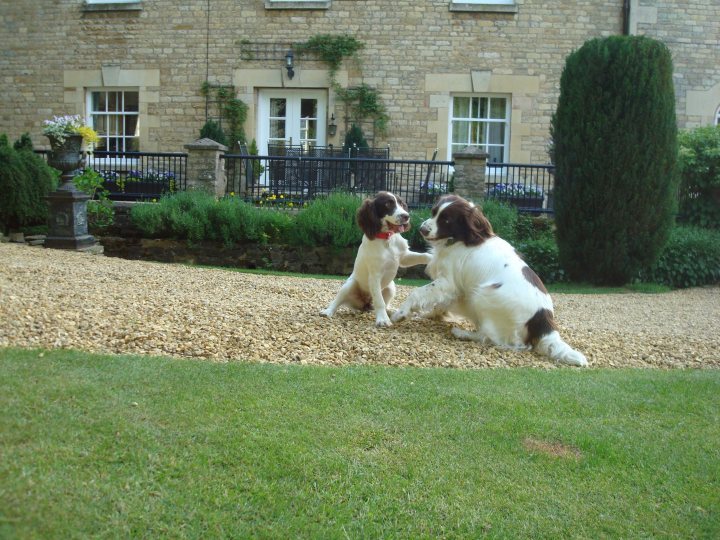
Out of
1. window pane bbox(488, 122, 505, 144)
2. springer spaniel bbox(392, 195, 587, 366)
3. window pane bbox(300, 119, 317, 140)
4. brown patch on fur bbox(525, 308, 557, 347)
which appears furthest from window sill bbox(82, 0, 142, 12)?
brown patch on fur bbox(525, 308, 557, 347)

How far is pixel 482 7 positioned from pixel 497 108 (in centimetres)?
236

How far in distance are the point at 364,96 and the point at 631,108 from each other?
7676 mm

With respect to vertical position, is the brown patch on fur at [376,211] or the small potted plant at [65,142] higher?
the small potted plant at [65,142]

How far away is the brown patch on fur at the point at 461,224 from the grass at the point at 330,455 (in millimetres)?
1471

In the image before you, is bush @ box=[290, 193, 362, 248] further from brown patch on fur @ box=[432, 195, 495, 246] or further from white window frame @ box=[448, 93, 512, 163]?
white window frame @ box=[448, 93, 512, 163]

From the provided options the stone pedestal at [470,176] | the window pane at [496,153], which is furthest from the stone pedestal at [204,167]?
the window pane at [496,153]

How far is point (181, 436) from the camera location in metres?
3.31

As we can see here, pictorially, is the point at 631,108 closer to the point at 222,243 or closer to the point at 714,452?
the point at 222,243

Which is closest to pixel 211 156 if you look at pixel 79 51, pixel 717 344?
pixel 79 51

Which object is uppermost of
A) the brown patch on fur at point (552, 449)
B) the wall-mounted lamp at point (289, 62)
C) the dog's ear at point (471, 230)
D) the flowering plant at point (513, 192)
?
the wall-mounted lamp at point (289, 62)

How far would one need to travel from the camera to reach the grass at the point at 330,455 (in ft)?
9.21

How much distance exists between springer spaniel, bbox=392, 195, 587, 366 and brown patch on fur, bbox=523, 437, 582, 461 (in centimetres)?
172

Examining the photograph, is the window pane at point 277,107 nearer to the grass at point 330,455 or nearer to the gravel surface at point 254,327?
the gravel surface at point 254,327

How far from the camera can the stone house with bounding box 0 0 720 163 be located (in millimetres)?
16500
